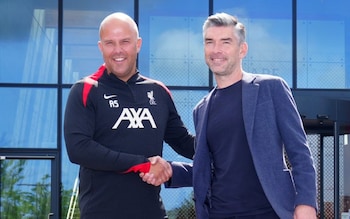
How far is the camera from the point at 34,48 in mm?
10352

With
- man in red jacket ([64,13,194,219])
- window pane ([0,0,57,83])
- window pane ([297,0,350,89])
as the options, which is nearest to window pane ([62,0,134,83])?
window pane ([0,0,57,83])

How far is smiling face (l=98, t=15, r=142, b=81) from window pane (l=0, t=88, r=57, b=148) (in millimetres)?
7181

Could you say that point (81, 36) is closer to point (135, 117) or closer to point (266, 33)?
point (266, 33)

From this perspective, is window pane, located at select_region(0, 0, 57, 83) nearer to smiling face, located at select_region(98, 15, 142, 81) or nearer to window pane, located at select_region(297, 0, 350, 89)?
window pane, located at select_region(297, 0, 350, 89)

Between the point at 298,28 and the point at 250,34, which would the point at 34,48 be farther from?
the point at 298,28

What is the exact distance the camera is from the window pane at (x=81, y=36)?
1036cm

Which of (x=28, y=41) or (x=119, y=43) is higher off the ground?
(x=28, y=41)

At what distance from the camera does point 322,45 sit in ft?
35.6

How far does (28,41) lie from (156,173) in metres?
7.66

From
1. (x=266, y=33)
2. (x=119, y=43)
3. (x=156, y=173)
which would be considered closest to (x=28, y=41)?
(x=266, y=33)

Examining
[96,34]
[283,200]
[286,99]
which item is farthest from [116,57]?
[96,34]

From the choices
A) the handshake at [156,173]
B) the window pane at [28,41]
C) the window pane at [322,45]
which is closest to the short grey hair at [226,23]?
the handshake at [156,173]

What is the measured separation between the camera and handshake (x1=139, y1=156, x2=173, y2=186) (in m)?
3.16

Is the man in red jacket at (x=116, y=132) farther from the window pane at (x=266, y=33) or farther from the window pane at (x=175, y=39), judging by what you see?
the window pane at (x=266, y=33)
